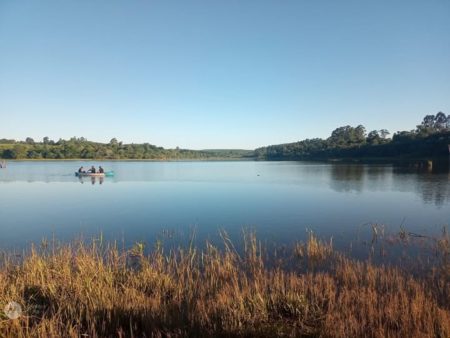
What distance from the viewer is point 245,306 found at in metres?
5.40

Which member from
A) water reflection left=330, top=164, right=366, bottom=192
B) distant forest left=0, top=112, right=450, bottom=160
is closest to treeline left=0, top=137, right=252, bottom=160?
distant forest left=0, top=112, right=450, bottom=160

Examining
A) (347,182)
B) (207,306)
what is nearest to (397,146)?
(347,182)

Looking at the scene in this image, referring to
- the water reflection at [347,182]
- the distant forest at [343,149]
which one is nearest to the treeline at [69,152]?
the distant forest at [343,149]

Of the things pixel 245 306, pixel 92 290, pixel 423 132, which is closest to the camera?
pixel 245 306

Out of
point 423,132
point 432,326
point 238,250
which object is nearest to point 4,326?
point 432,326

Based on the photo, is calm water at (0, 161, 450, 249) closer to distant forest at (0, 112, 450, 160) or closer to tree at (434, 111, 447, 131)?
distant forest at (0, 112, 450, 160)

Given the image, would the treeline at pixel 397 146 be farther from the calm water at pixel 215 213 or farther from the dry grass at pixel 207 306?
the dry grass at pixel 207 306

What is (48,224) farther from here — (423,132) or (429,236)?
(423,132)

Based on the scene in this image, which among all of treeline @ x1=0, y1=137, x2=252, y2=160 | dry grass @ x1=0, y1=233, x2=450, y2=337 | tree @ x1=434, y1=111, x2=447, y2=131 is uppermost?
tree @ x1=434, y1=111, x2=447, y2=131

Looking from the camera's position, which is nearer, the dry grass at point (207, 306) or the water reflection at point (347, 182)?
the dry grass at point (207, 306)

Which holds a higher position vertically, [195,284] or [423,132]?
[423,132]

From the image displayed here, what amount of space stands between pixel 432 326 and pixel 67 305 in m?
6.06

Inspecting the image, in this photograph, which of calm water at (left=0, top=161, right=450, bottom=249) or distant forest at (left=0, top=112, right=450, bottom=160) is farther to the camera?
distant forest at (left=0, top=112, right=450, bottom=160)

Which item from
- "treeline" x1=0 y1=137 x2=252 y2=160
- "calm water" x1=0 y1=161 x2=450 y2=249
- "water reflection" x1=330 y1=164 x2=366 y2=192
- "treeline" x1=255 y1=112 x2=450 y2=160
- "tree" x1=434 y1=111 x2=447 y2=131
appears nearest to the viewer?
"calm water" x1=0 y1=161 x2=450 y2=249
